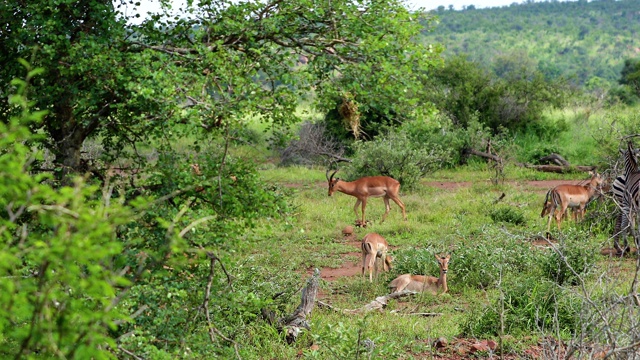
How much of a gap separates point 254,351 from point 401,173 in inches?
455

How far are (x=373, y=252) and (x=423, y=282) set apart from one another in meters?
1.15

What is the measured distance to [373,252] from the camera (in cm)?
1043

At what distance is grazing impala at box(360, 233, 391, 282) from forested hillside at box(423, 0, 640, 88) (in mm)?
46422

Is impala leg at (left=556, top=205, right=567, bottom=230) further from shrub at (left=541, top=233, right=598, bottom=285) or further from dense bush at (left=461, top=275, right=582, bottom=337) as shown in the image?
dense bush at (left=461, top=275, right=582, bottom=337)

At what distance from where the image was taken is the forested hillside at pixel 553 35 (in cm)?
6969

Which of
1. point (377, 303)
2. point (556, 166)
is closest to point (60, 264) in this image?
point (377, 303)

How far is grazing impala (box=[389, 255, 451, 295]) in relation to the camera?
9.44 m

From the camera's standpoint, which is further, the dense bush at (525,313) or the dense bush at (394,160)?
the dense bush at (394,160)

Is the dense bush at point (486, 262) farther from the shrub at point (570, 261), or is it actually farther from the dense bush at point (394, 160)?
the dense bush at point (394, 160)

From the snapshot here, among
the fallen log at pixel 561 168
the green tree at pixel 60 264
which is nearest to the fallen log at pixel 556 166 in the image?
the fallen log at pixel 561 168

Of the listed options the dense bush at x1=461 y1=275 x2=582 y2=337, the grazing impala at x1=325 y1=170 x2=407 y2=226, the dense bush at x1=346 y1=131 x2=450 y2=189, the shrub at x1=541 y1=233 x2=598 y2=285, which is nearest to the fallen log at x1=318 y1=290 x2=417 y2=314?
the dense bush at x1=461 y1=275 x2=582 y2=337

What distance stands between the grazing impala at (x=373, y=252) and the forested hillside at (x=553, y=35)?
152 ft

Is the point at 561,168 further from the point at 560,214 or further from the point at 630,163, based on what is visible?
the point at 630,163

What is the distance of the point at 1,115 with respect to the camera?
7.72 metres
